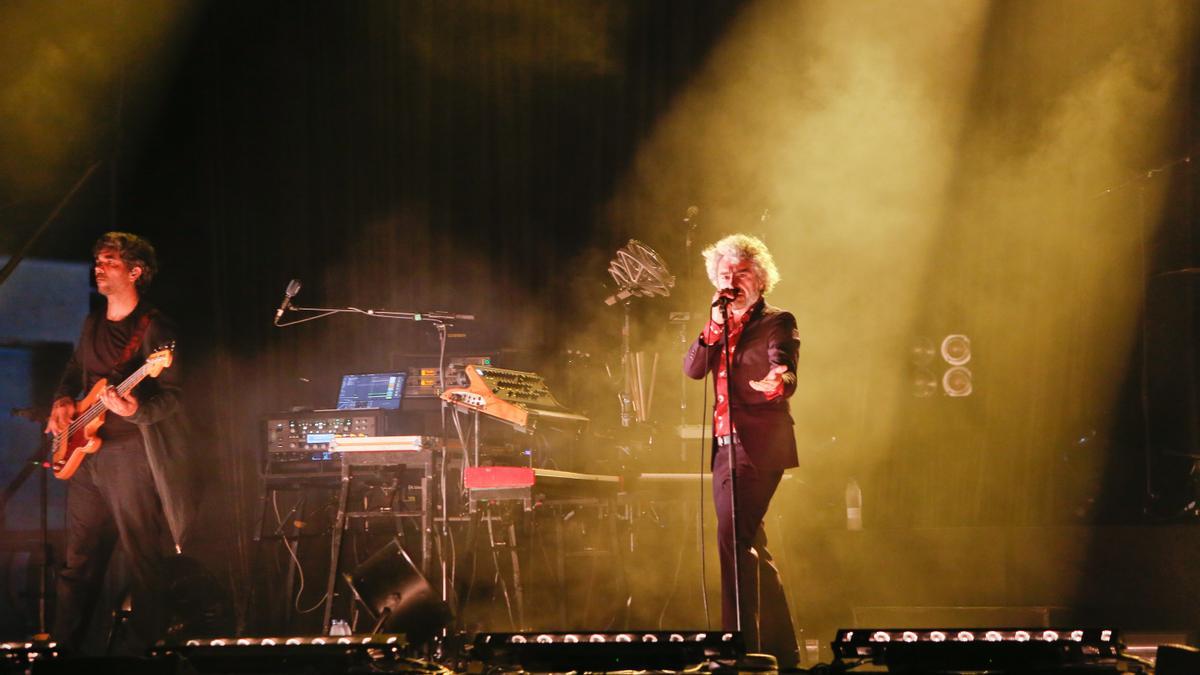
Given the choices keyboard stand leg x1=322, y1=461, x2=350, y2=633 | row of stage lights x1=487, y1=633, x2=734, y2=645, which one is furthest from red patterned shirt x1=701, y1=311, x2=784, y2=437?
keyboard stand leg x1=322, y1=461, x2=350, y2=633

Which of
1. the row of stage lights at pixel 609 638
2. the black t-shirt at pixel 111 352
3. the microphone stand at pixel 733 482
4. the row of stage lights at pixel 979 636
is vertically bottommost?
the row of stage lights at pixel 609 638

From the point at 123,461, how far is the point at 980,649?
4167mm

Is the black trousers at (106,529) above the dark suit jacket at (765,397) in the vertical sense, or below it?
below

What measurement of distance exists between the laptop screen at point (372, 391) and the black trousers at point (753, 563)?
2833 mm

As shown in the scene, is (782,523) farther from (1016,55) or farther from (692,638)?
(1016,55)

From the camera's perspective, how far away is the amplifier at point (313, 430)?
6.25 metres

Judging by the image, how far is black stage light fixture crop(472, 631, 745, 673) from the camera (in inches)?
129

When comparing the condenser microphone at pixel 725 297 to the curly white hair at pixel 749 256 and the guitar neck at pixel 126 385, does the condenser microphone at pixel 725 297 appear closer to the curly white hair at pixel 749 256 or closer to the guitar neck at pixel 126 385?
the curly white hair at pixel 749 256

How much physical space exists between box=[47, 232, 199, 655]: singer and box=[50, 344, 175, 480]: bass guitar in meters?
0.04

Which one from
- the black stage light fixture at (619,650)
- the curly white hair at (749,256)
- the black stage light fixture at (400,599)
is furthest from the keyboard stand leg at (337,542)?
the curly white hair at (749,256)

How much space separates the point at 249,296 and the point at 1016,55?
18.2 ft

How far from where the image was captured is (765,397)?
4211 millimetres

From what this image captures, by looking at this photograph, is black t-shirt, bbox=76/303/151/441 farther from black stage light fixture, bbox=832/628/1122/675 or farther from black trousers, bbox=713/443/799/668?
black stage light fixture, bbox=832/628/1122/675

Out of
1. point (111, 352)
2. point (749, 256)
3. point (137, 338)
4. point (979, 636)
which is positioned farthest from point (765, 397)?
point (111, 352)
